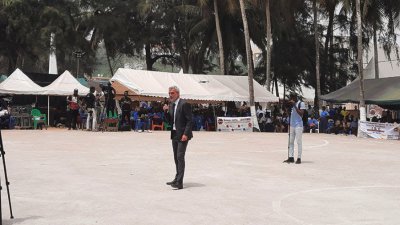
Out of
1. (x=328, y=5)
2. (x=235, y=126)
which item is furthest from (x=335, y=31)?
(x=235, y=126)

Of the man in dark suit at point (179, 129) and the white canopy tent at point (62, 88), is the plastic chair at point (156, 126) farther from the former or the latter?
the man in dark suit at point (179, 129)

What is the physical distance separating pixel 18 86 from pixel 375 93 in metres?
18.8

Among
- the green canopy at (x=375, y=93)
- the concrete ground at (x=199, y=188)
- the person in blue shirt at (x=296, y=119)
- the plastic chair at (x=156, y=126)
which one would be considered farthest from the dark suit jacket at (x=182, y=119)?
the green canopy at (x=375, y=93)

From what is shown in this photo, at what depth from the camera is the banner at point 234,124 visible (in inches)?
1118

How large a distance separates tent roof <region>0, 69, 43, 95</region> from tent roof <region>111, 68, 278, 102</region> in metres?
3.94

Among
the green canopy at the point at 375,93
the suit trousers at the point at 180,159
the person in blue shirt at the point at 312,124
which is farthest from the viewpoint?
the person in blue shirt at the point at 312,124

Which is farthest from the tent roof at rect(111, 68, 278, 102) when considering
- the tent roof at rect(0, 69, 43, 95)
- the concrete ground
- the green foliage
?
the concrete ground

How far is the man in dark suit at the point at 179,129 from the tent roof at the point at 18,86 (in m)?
18.9

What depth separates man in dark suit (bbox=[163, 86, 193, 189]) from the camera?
889 cm

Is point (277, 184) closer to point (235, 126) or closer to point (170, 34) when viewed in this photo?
point (235, 126)

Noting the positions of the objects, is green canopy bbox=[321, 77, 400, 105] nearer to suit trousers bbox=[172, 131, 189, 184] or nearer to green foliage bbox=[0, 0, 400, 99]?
green foliage bbox=[0, 0, 400, 99]

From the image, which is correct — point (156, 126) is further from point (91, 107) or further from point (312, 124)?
point (312, 124)

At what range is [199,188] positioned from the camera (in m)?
9.01

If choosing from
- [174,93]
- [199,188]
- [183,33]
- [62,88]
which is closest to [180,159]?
[199,188]
